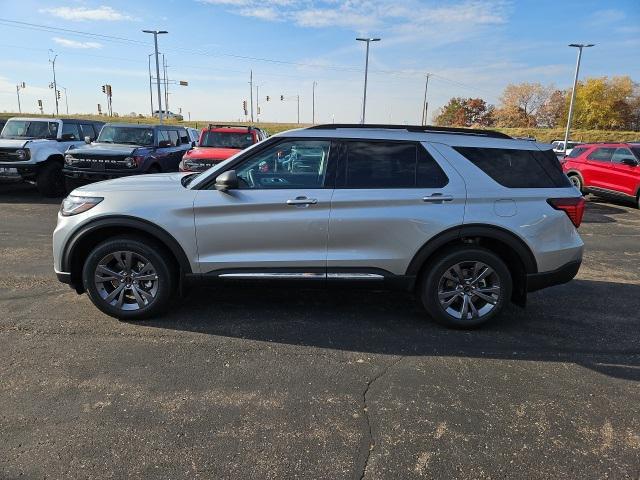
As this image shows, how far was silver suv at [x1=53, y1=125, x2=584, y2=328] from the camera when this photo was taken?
13.8ft

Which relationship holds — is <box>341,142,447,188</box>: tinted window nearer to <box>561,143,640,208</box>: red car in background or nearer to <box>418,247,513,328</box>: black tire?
<box>418,247,513,328</box>: black tire

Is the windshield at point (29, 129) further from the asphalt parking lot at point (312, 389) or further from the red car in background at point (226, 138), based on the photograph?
the asphalt parking lot at point (312, 389)

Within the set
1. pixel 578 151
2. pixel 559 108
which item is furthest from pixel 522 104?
pixel 578 151

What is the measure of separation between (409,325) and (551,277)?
133cm

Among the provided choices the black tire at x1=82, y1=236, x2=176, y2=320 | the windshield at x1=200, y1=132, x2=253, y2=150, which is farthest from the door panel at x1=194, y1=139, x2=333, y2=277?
the windshield at x1=200, y1=132, x2=253, y2=150

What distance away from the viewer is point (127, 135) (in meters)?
12.5

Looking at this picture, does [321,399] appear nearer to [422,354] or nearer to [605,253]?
[422,354]

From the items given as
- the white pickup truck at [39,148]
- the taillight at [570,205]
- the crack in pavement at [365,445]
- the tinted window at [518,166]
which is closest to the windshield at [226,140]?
the white pickup truck at [39,148]

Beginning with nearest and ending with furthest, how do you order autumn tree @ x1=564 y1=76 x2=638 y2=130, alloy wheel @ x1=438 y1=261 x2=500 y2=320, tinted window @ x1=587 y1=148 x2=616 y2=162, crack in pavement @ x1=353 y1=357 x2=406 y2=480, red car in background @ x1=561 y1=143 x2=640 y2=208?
crack in pavement @ x1=353 y1=357 x2=406 y2=480, alloy wheel @ x1=438 y1=261 x2=500 y2=320, red car in background @ x1=561 y1=143 x2=640 y2=208, tinted window @ x1=587 y1=148 x2=616 y2=162, autumn tree @ x1=564 y1=76 x2=638 y2=130

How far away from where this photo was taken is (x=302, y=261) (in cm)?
426

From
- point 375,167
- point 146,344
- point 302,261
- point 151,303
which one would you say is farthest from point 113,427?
point 375,167

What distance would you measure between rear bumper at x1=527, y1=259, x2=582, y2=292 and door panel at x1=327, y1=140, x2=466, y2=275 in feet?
2.85

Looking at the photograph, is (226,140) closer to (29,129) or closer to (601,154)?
(29,129)

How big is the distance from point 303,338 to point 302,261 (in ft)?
2.16
